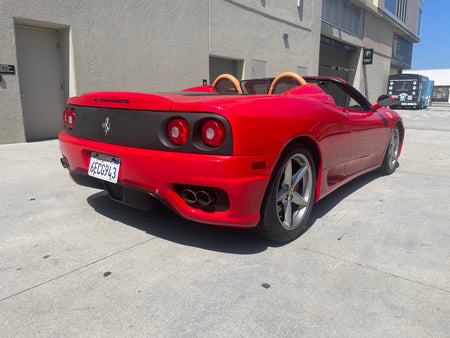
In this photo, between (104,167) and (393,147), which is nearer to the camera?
(104,167)

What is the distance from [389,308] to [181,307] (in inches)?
39.5

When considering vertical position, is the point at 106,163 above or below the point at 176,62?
below

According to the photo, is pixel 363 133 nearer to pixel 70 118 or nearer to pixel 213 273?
pixel 213 273

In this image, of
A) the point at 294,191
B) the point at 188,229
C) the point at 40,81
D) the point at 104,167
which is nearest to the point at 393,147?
the point at 294,191

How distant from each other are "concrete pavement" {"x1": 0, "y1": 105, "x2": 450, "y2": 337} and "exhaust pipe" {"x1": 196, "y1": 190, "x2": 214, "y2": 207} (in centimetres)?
37

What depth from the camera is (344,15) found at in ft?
68.2

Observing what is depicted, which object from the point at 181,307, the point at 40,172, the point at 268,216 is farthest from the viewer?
the point at 40,172

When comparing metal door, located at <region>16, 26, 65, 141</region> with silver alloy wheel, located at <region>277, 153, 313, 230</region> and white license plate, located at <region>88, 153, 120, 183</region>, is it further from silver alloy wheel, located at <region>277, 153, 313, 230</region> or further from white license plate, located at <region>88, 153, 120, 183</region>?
silver alloy wheel, located at <region>277, 153, 313, 230</region>

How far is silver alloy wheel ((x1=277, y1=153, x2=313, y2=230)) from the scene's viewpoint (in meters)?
2.47

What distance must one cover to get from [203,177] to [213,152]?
0.15 m

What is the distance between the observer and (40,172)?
443 cm

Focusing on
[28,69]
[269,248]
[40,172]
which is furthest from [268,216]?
[28,69]

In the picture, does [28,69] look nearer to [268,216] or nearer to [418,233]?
[268,216]

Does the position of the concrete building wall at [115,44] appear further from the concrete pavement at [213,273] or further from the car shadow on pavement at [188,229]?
the car shadow on pavement at [188,229]
